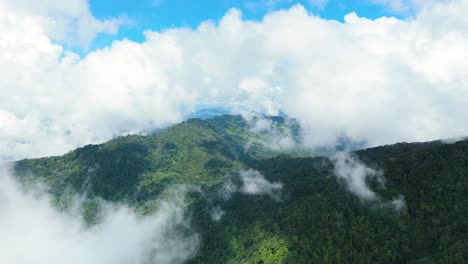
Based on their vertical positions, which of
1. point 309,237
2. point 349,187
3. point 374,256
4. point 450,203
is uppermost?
point 349,187

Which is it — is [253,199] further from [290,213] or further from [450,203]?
[450,203]

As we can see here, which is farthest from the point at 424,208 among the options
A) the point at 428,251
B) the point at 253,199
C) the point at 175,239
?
the point at 175,239

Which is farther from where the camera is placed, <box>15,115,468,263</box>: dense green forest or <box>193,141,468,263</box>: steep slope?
<box>15,115,468,263</box>: dense green forest

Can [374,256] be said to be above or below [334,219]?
below

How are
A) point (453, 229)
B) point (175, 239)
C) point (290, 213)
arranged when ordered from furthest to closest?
point (175, 239) < point (290, 213) < point (453, 229)

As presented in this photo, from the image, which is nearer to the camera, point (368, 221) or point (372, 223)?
point (372, 223)

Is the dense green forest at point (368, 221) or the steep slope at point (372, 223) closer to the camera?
the steep slope at point (372, 223)

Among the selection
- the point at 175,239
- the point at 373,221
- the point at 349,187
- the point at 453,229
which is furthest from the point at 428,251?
the point at 175,239

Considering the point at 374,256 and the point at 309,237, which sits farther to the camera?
the point at 309,237

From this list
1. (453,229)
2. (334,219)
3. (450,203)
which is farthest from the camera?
(334,219)

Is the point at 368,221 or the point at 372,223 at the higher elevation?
the point at 368,221
